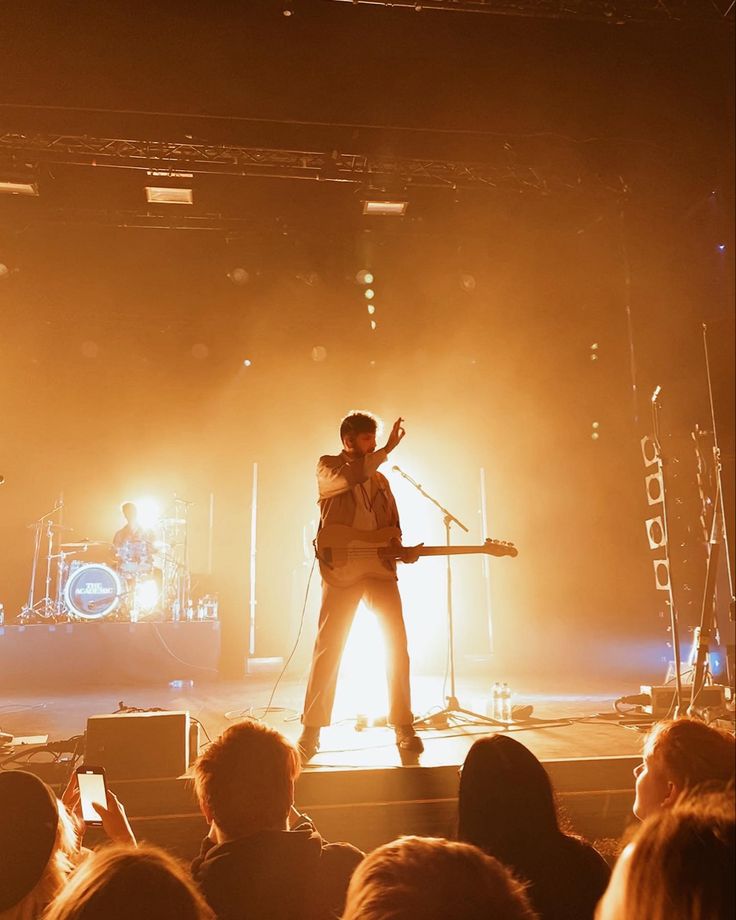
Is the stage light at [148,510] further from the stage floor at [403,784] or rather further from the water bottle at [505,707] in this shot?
the water bottle at [505,707]

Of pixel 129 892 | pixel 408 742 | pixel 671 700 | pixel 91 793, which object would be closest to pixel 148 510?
pixel 408 742

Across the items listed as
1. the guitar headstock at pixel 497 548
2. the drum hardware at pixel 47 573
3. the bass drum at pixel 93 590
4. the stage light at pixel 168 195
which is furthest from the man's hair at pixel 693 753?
the bass drum at pixel 93 590

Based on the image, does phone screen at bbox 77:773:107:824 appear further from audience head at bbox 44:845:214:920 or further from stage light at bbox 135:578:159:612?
stage light at bbox 135:578:159:612

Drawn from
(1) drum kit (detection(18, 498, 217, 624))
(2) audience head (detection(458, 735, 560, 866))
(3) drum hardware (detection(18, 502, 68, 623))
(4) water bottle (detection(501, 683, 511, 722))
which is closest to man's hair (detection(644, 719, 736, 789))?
(2) audience head (detection(458, 735, 560, 866))

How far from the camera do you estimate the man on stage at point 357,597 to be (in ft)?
12.9

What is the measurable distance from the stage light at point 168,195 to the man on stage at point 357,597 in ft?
14.5

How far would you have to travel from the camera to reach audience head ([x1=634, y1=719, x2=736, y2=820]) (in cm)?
189

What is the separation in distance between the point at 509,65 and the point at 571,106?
2.27ft

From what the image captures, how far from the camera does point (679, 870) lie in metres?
0.86

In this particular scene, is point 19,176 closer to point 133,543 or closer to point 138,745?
point 133,543

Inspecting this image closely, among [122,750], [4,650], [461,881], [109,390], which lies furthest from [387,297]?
[461,881]

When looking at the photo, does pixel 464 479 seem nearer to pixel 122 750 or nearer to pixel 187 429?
pixel 187 429

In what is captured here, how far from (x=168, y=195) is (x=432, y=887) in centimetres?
765

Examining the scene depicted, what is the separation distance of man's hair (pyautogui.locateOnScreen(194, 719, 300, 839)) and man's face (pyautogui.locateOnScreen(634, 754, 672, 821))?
97 centimetres
